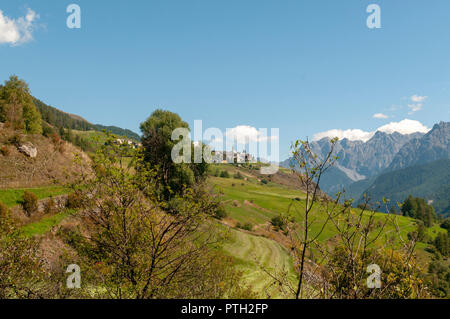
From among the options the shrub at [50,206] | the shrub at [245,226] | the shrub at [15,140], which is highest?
the shrub at [15,140]

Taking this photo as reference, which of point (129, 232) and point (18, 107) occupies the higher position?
point (18, 107)

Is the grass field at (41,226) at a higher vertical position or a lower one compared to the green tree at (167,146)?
lower

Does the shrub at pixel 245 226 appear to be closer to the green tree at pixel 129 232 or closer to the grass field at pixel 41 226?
the grass field at pixel 41 226

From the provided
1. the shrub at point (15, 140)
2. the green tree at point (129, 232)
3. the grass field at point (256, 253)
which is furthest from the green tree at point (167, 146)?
the green tree at point (129, 232)

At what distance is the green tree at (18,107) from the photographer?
41.4 metres

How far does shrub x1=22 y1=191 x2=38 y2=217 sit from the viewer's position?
73.3ft

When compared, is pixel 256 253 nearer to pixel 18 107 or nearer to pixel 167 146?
pixel 167 146

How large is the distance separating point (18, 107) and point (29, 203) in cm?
3081

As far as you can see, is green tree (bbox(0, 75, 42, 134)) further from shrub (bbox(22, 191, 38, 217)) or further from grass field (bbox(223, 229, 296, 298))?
grass field (bbox(223, 229, 296, 298))

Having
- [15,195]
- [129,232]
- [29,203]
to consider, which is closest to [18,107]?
[15,195]

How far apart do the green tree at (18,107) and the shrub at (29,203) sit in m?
20.9

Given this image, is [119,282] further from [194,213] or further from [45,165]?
[45,165]

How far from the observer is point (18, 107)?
4391 centimetres
